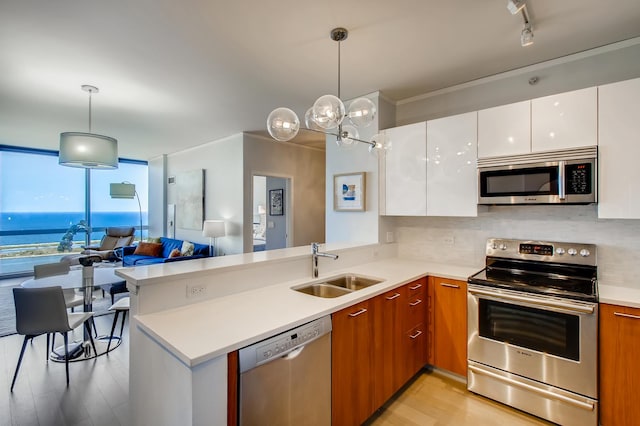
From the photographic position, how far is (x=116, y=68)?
2.82m

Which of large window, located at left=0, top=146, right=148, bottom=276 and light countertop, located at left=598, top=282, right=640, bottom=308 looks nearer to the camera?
light countertop, located at left=598, top=282, right=640, bottom=308

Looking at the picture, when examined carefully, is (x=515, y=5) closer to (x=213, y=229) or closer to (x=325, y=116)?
(x=325, y=116)

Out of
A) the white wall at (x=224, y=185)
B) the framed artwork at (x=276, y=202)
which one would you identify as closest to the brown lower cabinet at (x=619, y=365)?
the white wall at (x=224, y=185)

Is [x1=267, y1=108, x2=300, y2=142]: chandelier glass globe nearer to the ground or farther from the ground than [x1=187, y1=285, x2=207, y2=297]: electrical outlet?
farther from the ground

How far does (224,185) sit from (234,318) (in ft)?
14.5

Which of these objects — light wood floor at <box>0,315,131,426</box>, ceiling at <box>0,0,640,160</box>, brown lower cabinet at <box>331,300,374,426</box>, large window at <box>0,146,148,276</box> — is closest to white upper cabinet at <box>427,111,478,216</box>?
ceiling at <box>0,0,640,160</box>

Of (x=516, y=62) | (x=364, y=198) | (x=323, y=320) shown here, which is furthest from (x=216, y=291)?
(x=516, y=62)

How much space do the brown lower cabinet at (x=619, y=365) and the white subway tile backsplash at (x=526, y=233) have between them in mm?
565

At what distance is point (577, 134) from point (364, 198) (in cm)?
186

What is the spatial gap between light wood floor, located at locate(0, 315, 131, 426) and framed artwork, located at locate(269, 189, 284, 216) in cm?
363

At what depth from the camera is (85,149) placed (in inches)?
128

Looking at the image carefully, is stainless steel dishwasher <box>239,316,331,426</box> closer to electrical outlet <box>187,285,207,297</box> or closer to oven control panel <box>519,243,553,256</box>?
electrical outlet <box>187,285,207,297</box>

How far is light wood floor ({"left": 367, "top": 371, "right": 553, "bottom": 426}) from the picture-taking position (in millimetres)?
2070

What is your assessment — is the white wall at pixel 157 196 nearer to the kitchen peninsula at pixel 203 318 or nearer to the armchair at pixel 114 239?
the armchair at pixel 114 239
